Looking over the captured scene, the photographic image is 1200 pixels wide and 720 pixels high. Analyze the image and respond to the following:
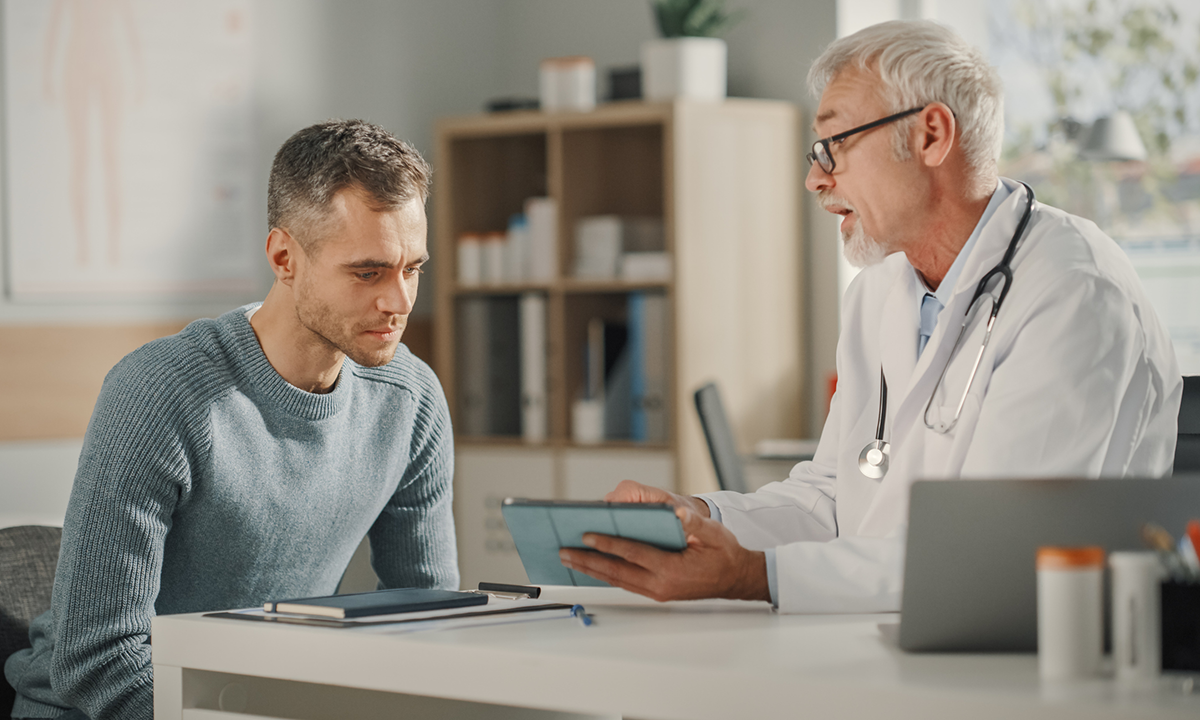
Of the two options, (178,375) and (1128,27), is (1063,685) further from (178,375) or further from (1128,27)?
(1128,27)

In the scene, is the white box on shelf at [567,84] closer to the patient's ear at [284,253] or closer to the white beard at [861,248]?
the white beard at [861,248]

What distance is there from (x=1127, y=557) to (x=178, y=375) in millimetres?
1137

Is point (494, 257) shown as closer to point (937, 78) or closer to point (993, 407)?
point (937, 78)

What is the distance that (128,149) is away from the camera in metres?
3.40

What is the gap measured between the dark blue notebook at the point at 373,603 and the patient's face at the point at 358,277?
0.45 meters

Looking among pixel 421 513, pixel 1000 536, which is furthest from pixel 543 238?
pixel 1000 536

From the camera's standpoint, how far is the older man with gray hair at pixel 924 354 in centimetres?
132

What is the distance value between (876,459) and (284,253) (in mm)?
807

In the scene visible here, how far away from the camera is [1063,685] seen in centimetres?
93

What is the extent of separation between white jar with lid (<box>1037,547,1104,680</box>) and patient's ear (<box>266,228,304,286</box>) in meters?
1.09

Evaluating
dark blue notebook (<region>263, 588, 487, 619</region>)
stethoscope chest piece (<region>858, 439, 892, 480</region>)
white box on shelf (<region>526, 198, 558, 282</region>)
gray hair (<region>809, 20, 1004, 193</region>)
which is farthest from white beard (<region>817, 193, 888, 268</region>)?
white box on shelf (<region>526, 198, 558, 282</region>)

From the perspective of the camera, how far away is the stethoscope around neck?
1556 millimetres

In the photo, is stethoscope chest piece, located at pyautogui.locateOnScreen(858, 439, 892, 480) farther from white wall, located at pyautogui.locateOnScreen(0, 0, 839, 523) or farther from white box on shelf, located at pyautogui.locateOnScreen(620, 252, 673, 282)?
white wall, located at pyautogui.locateOnScreen(0, 0, 839, 523)

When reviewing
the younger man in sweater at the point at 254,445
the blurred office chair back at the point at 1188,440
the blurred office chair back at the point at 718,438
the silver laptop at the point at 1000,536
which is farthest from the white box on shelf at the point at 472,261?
the silver laptop at the point at 1000,536
